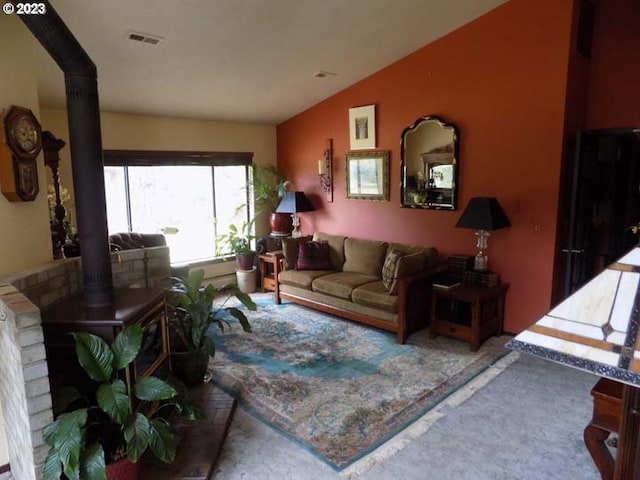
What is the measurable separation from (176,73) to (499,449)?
4.06 m

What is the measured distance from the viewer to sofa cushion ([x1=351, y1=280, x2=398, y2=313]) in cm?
421

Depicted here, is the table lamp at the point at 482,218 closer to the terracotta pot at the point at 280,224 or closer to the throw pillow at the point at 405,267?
the throw pillow at the point at 405,267

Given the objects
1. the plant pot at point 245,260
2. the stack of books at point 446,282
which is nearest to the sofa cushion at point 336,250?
the plant pot at point 245,260

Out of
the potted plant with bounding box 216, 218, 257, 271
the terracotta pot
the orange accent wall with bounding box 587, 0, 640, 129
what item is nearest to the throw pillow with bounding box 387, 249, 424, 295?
the orange accent wall with bounding box 587, 0, 640, 129

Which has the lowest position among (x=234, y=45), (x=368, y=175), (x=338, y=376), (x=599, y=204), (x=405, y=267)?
(x=338, y=376)

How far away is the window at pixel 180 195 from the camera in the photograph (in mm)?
5086

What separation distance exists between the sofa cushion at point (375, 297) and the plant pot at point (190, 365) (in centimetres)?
179

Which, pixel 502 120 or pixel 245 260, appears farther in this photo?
pixel 245 260

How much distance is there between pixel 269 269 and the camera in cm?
600

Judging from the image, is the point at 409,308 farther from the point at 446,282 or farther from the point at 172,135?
the point at 172,135

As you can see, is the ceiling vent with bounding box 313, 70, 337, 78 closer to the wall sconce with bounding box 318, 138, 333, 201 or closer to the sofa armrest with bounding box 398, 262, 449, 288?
the wall sconce with bounding box 318, 138, 333, 201

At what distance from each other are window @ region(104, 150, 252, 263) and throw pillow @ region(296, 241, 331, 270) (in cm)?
140

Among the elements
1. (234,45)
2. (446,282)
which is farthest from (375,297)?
(234,45)

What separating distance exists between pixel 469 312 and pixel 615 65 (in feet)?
8.48
